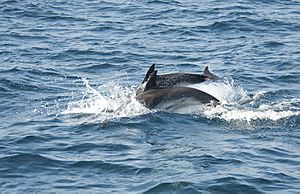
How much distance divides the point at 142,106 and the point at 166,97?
585 millimetres

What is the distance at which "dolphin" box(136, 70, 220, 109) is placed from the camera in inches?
697

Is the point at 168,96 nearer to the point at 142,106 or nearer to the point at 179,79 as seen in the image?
the point at 142,106

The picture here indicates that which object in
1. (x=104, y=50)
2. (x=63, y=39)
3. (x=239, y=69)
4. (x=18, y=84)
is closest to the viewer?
(x=18, y=84)

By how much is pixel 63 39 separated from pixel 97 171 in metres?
13.3

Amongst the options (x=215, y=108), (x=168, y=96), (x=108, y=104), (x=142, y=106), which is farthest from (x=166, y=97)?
(x=108, y=104)

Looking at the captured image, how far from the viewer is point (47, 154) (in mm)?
14672

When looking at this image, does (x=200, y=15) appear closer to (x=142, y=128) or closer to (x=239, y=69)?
(x=239, y=69)

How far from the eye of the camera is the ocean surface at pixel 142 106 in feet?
44.2

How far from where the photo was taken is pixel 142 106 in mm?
17656

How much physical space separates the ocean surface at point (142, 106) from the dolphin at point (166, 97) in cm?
25

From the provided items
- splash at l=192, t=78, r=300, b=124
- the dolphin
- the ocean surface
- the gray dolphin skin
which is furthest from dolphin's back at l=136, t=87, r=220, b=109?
the gray dolphin skin

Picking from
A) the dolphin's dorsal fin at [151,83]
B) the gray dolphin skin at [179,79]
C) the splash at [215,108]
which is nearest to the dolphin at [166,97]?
the dolphin's dorsal fin at [151,83]

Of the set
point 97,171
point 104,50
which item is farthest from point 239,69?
point 97,171

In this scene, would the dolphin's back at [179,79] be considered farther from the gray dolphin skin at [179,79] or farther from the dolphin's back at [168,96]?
the dolphin's back at [168,96]
